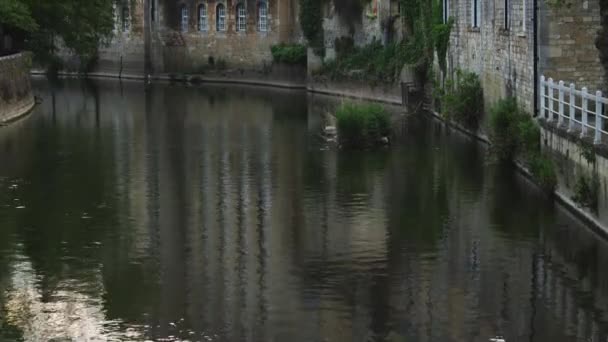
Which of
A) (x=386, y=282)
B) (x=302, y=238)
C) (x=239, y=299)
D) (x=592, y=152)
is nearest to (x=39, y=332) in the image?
(x=239, y=299)

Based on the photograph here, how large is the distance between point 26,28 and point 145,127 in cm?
731

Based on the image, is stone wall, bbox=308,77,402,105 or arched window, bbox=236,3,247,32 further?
arched window, bbox=236,3,247,32

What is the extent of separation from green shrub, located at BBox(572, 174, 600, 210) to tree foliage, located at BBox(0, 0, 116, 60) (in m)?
27.8

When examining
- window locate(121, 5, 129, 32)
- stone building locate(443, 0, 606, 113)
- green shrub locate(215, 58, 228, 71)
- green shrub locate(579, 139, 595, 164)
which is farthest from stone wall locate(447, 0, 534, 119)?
window locate(121, 5, 129, 32)

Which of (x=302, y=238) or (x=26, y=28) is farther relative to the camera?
(x=26, y=28)

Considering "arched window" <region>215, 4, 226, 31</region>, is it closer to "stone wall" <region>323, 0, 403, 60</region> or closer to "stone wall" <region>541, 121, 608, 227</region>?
"stone wall" <region>323, 0, 403, 60</region>

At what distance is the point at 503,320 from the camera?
1532 centimetres

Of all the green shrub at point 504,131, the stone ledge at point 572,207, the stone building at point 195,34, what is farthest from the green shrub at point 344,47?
the stone ledge at point 572,207

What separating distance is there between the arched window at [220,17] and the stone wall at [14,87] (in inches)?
751

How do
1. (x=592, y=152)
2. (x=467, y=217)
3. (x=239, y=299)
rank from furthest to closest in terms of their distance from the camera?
1. (x=467, y=217)
2. (x=592, y=152)
3. (x=239, y=299)

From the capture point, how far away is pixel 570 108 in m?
22.4

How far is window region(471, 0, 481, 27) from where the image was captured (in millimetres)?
34531

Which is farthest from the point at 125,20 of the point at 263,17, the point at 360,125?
the point at 360,125

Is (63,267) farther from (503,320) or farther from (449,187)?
(449,187)
